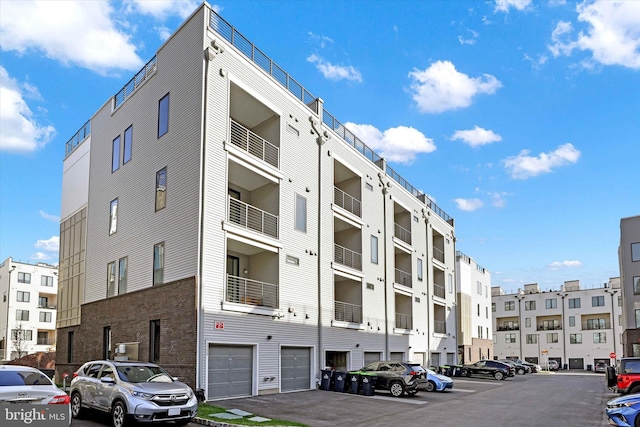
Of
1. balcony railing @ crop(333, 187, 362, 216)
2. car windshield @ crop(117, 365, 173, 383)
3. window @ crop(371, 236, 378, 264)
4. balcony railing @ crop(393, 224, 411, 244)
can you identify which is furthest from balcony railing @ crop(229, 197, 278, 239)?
balcony railing @ crop(393, 224, 411, 244)

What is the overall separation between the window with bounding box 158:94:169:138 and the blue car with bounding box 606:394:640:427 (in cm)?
1882

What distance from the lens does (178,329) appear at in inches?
818

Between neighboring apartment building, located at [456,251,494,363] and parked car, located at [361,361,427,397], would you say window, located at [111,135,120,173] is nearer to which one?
Result: parked car, located at [361,361,427,397]

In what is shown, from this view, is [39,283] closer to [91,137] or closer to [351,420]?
[91,137]

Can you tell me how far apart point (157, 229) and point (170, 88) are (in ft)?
19.7

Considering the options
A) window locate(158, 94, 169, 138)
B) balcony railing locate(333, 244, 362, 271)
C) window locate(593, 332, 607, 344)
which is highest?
window locate(158, 94, 169, 138)

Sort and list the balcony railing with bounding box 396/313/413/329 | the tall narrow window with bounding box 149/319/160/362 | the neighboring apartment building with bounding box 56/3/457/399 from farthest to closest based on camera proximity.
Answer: the balcony railing with bounding box 396/313/413/329 < the tall narrow window with bounding box 149/319/160/362 < the neighboring apartment building with bounding box 56/3/457/399

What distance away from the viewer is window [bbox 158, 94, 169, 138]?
24142 millimetres

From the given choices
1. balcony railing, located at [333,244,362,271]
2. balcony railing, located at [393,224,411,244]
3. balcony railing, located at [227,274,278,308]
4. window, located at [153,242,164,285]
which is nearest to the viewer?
window, located at [153,242,164,285]

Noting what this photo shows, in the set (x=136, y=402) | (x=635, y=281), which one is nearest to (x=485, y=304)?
(x=635, y=281)

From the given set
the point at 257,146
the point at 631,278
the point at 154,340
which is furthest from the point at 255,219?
the point at 631,278

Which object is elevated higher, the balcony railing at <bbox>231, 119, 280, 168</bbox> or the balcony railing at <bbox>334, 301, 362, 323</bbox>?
the balcony railing at <bbox>231, 119, 280, 168</bbox>

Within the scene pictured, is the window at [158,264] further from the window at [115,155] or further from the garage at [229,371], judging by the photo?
the window at [115,155]

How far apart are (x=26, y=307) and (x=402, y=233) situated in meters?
53.0
